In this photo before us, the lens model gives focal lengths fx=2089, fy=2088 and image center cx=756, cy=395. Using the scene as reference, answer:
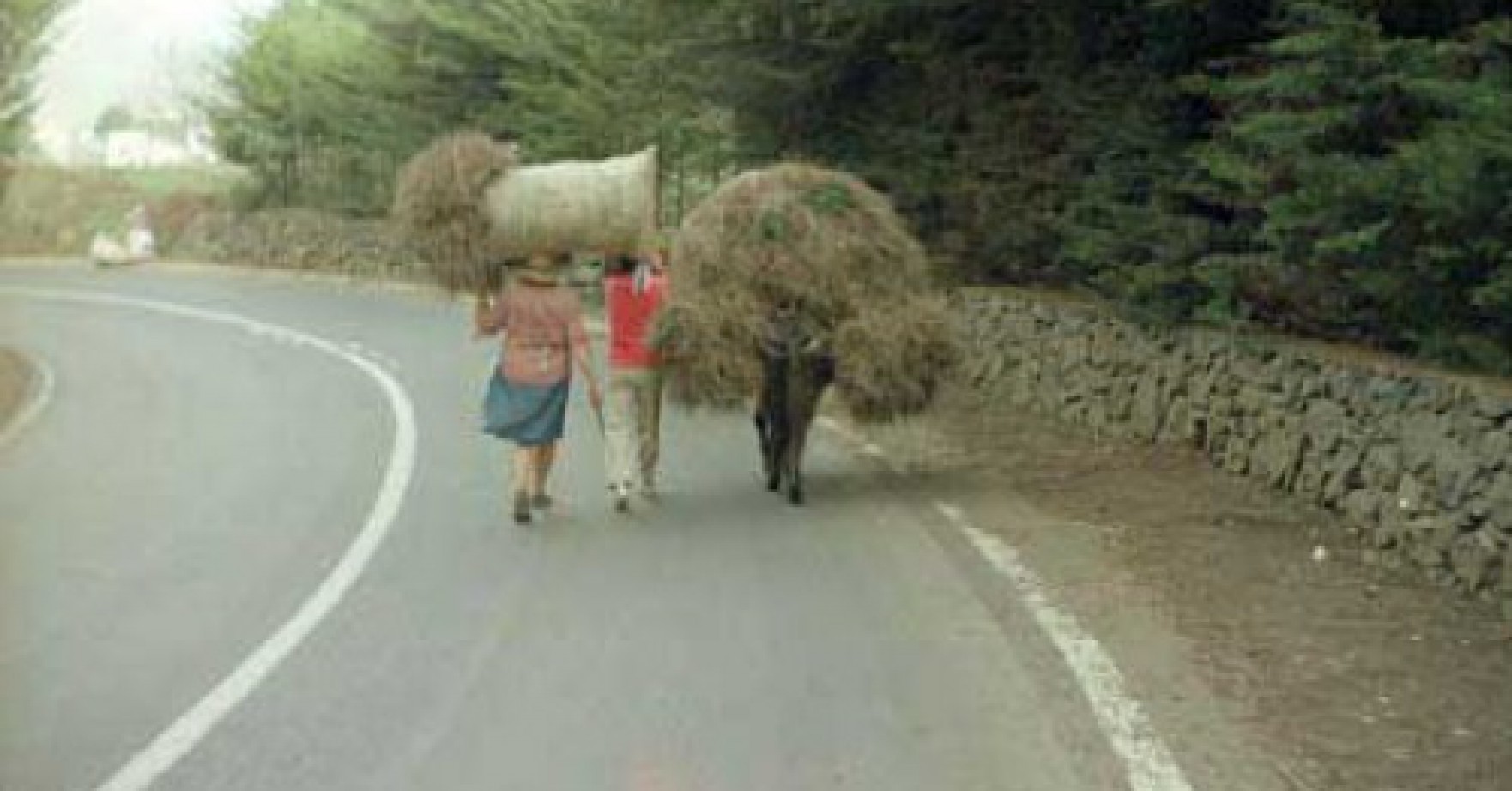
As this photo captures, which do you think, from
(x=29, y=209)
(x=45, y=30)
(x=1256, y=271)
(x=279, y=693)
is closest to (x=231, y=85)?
(x=45, y=30)

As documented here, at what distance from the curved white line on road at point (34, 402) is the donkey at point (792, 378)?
8403 mm

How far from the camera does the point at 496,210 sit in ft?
43.6

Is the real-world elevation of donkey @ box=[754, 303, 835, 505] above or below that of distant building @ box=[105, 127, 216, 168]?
above

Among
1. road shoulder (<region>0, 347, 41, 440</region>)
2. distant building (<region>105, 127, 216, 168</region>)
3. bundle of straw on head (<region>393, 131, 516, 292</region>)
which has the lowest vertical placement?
road shoulder (<region>0, 347, 41, 440</region>)

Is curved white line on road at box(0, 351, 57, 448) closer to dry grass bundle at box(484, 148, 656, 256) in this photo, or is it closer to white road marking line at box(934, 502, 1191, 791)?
dry grass bundle at box(484, 148, 656, 256)

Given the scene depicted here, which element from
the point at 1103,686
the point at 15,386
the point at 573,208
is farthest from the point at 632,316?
the point at 15,386

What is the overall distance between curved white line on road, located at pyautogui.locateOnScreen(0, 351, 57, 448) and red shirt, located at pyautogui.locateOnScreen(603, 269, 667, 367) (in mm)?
7560

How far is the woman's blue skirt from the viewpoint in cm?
1252

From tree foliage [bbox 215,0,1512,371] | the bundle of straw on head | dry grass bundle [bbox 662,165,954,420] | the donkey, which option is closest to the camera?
tree foliage [bbox 215,0,1512,371]

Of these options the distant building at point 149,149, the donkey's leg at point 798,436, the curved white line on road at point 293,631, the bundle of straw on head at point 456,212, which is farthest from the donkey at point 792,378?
the distant building at point 149,149

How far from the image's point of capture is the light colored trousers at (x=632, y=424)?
13031 millimetres

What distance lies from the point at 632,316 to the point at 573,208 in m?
0.82

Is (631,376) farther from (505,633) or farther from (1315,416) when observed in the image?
(1315,416)

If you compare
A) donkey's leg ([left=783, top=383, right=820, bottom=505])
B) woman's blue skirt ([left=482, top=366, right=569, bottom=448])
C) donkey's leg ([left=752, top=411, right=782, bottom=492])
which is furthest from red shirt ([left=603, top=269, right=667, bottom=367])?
donkey's leg ([left=783, top=383, right=820, bottom=505])
